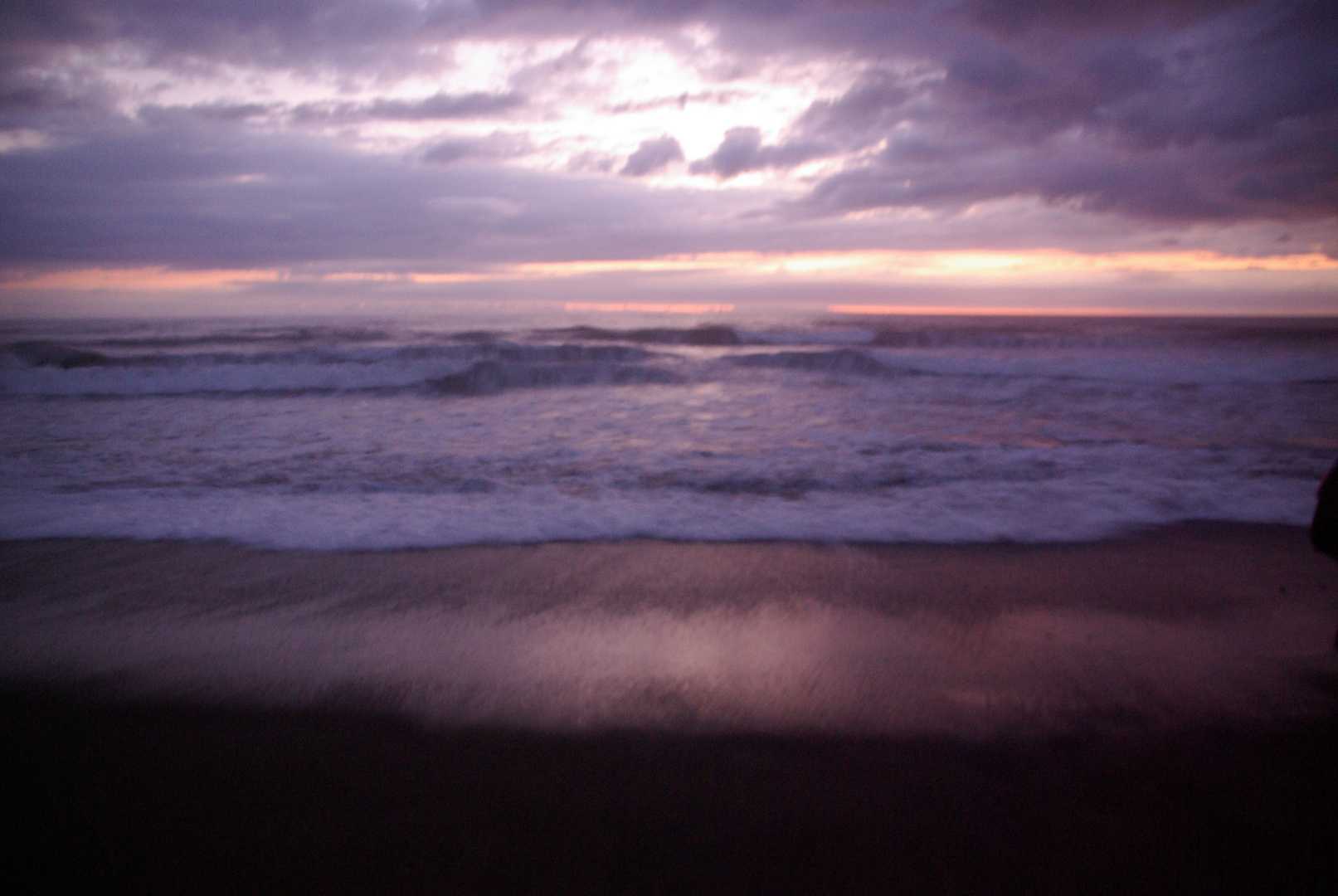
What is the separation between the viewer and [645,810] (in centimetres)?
195

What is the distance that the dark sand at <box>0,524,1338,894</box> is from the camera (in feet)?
5.86

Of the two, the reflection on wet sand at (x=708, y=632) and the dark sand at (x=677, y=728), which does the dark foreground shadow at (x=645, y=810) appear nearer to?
the dark sand at (x=677, y=728)

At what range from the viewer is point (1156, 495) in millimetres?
4973

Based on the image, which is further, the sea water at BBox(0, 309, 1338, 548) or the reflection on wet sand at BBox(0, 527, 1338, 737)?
the sea water at BBox(0, 309, 1338, 548)

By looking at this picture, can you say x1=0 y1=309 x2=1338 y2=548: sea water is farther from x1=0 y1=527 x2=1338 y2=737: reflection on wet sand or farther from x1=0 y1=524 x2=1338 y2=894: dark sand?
x1=0 y1=524 x2=1338 y2=894: dark sand

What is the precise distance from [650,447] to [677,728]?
4.72 metres

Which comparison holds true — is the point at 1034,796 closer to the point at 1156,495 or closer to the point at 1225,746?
the point at 1225,746

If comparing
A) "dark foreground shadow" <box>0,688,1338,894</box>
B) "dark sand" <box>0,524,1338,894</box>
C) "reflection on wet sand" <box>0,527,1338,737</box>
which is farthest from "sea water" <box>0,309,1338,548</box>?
"dark foreground shadow" <box>0,688,1338,894</box>

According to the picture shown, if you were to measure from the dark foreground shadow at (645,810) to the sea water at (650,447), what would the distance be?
6.46ft

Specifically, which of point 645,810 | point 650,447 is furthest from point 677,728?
point 650,447

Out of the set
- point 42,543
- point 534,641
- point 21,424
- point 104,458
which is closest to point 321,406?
point 21,424

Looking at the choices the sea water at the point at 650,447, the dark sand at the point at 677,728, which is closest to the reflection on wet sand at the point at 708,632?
the dark sand at the point at 677,728

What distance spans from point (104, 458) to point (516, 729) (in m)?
6.57

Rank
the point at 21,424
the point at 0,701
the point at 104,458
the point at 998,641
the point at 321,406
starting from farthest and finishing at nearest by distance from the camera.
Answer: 1. the point at 321,406
2. the point at 21,424
3. the point at 104,458
4. the point at 998,641
5. the point at 0,701
